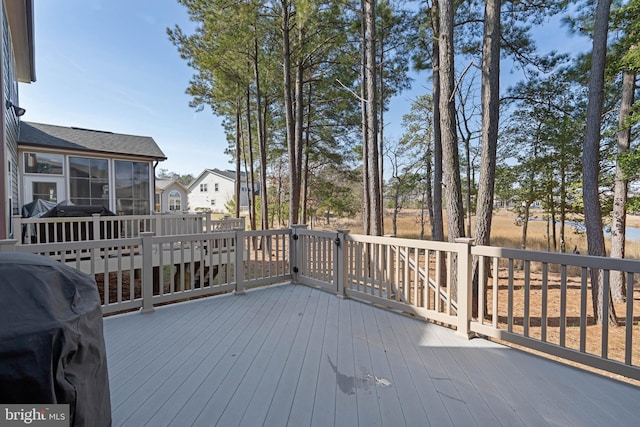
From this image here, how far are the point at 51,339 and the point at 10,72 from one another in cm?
759

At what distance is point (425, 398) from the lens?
2.01 m

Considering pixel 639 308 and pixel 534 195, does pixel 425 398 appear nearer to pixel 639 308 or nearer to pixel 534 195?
pixel 639 308

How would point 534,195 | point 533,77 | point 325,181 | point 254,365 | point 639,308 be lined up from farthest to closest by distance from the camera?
1. point 325,181
2. point 534,195
3. point 533,77
4. point 639,308
5. point 254,365

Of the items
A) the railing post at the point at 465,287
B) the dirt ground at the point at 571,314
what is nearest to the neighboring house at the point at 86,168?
the railing post at the point at 465,287

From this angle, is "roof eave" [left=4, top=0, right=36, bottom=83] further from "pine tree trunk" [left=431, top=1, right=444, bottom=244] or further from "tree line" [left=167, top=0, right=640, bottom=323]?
"pine tree trunk" [left=431, top=1, right=444, bottom=244]

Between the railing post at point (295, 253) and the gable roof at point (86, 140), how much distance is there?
7299mm

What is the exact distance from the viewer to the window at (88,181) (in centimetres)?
892

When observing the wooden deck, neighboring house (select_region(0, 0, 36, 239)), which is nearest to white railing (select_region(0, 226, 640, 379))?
the wooden deck

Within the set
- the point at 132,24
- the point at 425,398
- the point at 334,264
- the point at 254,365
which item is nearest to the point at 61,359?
the point at 254,365

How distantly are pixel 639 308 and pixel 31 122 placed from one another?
17505 millimetres

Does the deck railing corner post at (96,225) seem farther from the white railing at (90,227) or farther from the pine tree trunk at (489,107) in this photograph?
the pine tree trunk at (489,107)

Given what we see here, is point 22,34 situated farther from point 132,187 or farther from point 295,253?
point 295,253

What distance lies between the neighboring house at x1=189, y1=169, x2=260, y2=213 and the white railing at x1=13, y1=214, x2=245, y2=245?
2227 cm

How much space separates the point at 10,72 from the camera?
5836 mm
